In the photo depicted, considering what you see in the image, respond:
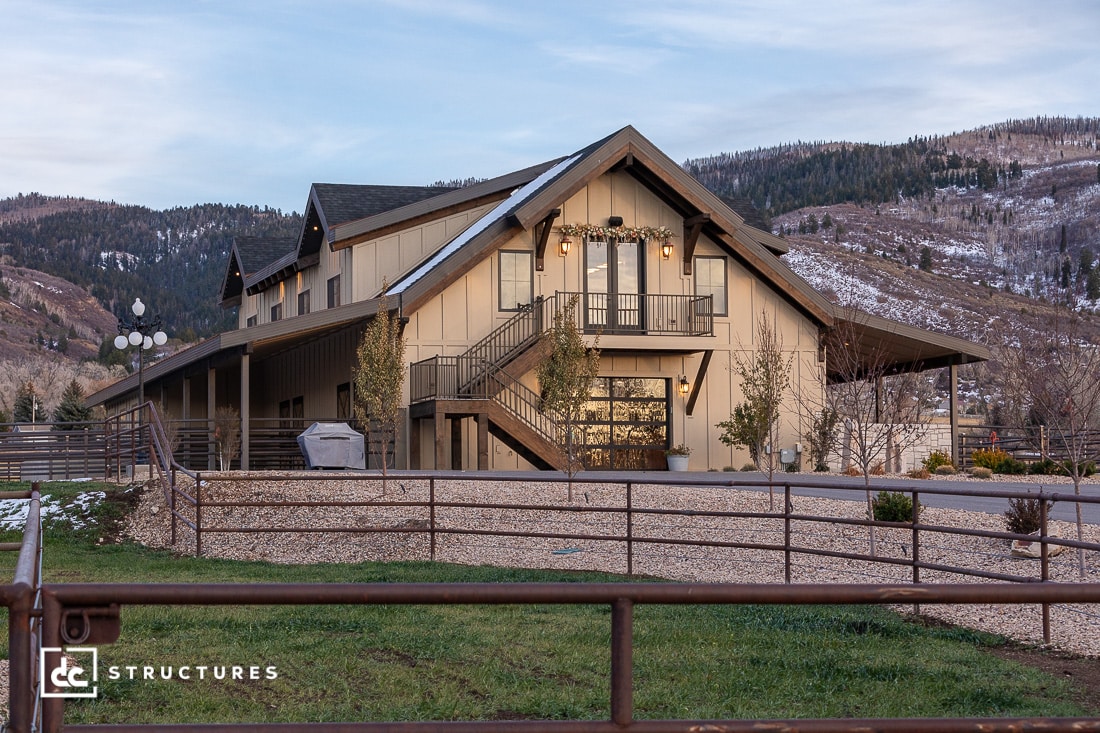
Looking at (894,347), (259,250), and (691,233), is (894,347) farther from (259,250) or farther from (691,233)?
(259,250)

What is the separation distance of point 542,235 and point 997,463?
12173 mm

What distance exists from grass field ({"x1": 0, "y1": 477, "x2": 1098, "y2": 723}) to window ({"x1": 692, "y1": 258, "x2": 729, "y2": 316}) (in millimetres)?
19278

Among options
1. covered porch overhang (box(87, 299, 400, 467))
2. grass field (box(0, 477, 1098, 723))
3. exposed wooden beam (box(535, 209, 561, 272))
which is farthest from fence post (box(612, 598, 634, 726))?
exposed wooden beam (box(535, 209, 561, 272))

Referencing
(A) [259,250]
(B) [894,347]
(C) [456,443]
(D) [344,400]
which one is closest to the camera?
(C) [456,443]

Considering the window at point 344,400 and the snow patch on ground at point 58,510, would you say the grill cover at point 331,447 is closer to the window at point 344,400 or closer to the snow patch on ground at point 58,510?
the window at point 344,400

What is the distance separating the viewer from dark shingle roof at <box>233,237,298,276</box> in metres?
39.1

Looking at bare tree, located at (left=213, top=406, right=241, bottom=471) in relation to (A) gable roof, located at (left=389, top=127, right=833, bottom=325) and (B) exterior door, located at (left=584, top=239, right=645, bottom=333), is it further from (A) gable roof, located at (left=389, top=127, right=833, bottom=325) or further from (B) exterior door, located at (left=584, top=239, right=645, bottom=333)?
(B) exterior door, located at (left=584, top=239, right=645, bottom=333)

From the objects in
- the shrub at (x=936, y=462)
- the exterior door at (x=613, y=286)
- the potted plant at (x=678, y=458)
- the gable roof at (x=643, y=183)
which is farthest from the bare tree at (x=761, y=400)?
the shrub at (x=936, y=462)

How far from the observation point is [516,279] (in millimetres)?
28891

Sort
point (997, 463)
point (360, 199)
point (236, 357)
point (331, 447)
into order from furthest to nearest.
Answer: point (360, 199)
point (997, 463)
point (236, 357)
point (331, 447)

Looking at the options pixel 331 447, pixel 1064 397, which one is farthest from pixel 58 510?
pixel 1064 397

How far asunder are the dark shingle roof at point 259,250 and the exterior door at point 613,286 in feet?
41.6

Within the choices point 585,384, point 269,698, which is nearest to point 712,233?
point 585,384

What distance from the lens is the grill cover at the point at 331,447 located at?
982 inches
